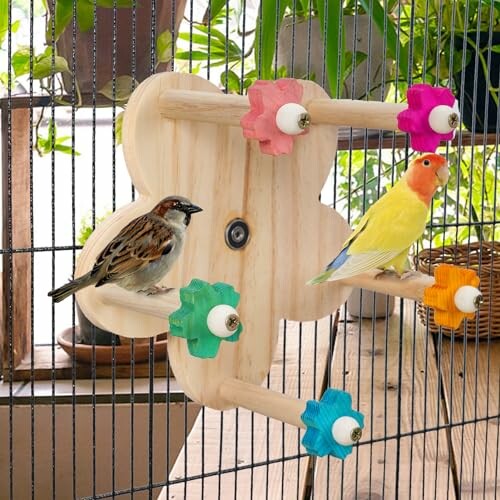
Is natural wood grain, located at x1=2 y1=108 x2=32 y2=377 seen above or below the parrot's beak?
below

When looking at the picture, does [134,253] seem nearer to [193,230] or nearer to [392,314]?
[193,230]

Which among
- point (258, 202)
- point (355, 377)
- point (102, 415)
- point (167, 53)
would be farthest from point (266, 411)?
point (102, 415)

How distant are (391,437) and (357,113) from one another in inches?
19.4

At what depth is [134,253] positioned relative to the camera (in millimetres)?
760

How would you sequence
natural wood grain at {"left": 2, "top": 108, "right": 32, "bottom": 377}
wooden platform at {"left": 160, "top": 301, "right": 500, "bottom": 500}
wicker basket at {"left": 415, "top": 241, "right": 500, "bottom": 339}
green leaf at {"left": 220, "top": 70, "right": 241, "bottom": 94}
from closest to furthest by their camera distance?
wooden platform at {"left": 160, "top": 301, "right": 500, "bottom": 500} < green leaf at {"left": 220, "top": 70, "right": 241, "bottom": 94} < natural wood grain at {"left": 2, "top": 108, "right": 32, "bottom": 377} < wicker basket at {"left": 415, "top": 241, "right": 500, "bottom": 339}

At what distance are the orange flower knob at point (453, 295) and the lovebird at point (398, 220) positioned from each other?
0.04m

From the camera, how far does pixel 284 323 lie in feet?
3.31

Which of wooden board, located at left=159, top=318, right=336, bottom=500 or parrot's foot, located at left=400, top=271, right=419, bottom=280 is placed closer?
parrot's foot, located at left=400, top=271, right=419, bottom=280

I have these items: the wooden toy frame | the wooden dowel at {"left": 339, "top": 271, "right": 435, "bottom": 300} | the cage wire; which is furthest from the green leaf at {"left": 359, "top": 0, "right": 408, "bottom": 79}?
the wooden dowel at {"left": 339, "top": 271, "right": 435, "bottom": 300}

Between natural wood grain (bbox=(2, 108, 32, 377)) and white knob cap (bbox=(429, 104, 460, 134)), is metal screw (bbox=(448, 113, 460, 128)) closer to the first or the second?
white knob cap (bbox=(429, 104, 460, 134))

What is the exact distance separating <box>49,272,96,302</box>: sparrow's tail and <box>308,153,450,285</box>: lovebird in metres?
0.17

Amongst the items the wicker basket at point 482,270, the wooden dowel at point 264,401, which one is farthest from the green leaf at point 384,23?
the wicker basket at point 482,270

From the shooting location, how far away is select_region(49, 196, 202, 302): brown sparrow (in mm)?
759

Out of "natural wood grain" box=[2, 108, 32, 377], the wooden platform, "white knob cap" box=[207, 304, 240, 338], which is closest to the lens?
"white knob cap" box=[207, 304, 240, 338]
